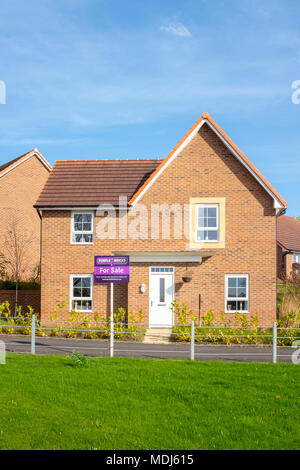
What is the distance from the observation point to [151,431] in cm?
843

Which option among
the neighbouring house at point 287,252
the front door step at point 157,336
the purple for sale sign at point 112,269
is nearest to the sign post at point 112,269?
the purple for sale sign at point 112,269

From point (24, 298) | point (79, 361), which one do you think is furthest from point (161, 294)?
point (79, 361)

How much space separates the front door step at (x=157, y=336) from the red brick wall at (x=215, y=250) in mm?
1332

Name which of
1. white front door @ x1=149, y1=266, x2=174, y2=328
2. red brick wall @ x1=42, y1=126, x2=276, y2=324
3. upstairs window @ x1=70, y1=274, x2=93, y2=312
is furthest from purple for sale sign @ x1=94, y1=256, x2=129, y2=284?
upstairs window @ x1=70, y1=274, x2=93, y2=312

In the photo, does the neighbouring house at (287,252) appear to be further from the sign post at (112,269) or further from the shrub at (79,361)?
the shrub at (79,361)

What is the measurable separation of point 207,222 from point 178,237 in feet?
4.84

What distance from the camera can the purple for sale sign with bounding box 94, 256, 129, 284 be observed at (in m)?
15.7

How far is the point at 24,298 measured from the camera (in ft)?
88.2

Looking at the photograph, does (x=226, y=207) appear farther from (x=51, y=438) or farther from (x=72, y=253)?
(x=51, y=438)

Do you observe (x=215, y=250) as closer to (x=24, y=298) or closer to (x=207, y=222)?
(x=207, y=222)

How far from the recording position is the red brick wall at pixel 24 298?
2669 centimetres

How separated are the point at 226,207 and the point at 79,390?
13.7m

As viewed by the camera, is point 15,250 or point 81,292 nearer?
point 81,292

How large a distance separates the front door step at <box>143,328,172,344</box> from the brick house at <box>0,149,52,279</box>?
1485 cm
